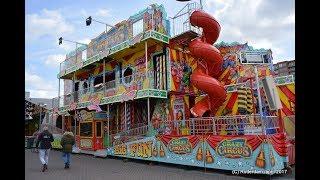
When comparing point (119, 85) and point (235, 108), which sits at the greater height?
point (119, 85)

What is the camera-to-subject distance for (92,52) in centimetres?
2147

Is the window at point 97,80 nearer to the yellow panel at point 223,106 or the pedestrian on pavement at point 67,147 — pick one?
the pedestrian on pavement at point 67,147

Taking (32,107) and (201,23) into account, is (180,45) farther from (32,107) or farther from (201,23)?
(32,107)

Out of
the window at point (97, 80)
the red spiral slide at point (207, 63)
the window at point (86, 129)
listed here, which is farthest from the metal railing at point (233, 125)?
the window at point (97, 80)

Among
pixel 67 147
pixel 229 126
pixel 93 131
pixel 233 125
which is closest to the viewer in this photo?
pixel 233 125

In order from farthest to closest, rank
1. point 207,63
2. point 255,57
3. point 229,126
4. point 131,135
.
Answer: point 255,57
point 131,135
point 207,63
point 229,126

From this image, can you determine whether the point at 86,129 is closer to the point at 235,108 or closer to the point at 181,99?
the point at 181,99

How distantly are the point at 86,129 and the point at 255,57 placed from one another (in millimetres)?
10938

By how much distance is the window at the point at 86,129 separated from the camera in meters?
18.9

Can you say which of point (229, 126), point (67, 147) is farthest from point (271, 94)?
point (67, 147)

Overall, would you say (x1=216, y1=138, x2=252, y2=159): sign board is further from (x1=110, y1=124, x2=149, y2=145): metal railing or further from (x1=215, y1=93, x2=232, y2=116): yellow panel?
(x1=110, y1=124, x2=149, y2=145): metal railing

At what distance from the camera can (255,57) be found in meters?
17.2

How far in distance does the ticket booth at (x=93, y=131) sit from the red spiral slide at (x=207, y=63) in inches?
264
